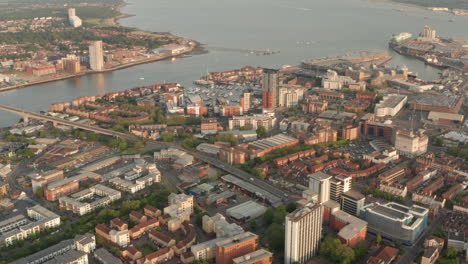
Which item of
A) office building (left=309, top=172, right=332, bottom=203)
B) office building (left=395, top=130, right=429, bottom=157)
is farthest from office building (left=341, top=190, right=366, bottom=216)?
office building (left=395, top=130, right=429, bottom=157)

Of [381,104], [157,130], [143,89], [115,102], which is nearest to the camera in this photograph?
[157,130]

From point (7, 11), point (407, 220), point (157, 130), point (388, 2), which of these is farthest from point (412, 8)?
point (407, 220)

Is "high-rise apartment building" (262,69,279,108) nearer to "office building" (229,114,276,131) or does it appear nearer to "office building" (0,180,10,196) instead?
"office building" (229,114,276,131)

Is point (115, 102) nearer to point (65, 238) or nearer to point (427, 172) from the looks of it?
point (65, 238)

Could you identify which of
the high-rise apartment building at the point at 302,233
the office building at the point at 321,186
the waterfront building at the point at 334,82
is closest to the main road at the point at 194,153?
the office building at the point at 321,186

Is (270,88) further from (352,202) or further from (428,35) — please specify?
(428,35)

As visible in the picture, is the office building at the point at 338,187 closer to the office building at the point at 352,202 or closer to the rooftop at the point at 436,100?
the office building at the point at 352,202

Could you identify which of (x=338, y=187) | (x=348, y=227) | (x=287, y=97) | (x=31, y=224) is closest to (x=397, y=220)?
(x=348, y=227)
